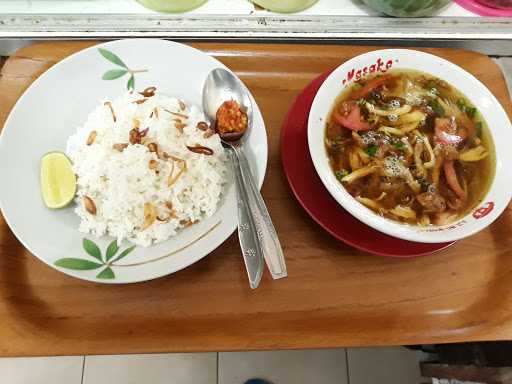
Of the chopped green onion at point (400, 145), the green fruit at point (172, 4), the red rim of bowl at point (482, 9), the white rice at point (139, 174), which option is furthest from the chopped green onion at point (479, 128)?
the green fruit at point (172, 4)

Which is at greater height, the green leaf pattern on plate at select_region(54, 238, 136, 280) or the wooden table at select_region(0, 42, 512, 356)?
the green leaf pattern on plate at select_region(54, 238, 136, 280)

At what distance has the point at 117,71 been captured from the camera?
1445 millimetres

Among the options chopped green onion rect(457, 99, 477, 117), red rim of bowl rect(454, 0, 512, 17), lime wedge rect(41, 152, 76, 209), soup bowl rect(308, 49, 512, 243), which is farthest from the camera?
red rim of bowl rect(454, 0, 512, 17)

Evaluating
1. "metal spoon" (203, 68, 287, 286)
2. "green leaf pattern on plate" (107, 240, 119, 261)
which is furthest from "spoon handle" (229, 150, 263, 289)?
"green leaf pattern on plate" (107, 240, 119, 261)

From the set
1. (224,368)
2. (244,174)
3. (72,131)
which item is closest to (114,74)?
(72,131)

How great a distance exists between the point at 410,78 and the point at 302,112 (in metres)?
0.37

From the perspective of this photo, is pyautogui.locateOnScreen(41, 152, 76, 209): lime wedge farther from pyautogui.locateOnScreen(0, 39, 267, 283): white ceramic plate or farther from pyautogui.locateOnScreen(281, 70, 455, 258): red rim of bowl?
pyautogui.locateOnScreen(281, 70, 455, 258): red rim of bowl

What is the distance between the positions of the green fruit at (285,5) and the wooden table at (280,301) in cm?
51

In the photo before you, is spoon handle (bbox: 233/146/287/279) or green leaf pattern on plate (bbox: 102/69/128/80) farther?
green leaf pattern on plate (bbox: 102/69/128/80)

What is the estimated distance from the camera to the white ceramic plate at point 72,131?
1190mm

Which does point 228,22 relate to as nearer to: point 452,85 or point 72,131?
point 72,131

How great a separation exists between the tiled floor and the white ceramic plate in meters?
1.40

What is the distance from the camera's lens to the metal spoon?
124cm

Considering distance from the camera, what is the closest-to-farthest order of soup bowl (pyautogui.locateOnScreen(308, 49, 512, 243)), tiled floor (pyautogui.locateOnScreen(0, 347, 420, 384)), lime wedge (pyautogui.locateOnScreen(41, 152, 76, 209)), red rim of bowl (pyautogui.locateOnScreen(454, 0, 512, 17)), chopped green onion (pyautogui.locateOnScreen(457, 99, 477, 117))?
1. soup bowl (pyautogui.locateOnScreen(308, 49, 512, 243))
2. lime wedge (pyautogui.locateOnScreen(41, 152, 76, 209))
3. chopped green onion (pyautogui.locateOnScreen(457, 99, 477, 117))
4. red rim of bowl (pyautogui.locateOnScreen(454, 0, 512, 17))
5. tiled floor (pyautogui.locateOnScreen(0, 347, 420, 384))
